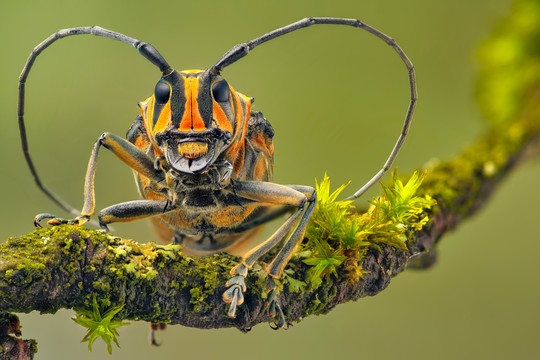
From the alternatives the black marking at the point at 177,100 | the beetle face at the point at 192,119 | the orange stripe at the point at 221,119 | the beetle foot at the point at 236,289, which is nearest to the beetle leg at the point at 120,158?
the beetle face at the point at 192,119

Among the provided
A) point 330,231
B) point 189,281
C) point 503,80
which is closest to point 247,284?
point 189,281

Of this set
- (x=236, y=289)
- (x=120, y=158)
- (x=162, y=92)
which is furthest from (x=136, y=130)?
(x=236, y=289)

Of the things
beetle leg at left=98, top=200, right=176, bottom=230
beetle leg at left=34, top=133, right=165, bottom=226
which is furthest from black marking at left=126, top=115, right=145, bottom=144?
beetle leg at left=98, top=200, right=176, bottom=230

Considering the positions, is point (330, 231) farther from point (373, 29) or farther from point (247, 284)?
point (373, 29)

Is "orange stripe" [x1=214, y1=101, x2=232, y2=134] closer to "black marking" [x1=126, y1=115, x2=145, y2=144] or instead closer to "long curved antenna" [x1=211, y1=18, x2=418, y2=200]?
"long curved antenna" [x1=211, y1=18, x2=418, y2=200]

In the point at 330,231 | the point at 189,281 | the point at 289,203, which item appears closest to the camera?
the point at 189,281
